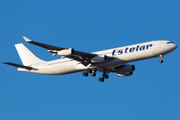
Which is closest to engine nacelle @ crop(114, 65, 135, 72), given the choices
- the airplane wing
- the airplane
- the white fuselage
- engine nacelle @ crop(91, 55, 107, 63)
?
the airplane

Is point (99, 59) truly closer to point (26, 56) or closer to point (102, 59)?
point (102, 59)

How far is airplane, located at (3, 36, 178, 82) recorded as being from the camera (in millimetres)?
48031

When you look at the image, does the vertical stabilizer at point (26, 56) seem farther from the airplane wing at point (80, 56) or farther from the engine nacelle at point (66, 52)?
the engine nacelle at point (66, 52)

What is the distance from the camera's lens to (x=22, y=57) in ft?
197

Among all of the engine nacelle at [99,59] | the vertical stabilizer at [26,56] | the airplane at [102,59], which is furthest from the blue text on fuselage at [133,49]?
the vertical stabilizer at [26,56]

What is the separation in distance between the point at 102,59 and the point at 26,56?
18084 mm

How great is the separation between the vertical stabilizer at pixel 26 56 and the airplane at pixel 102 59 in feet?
6.43

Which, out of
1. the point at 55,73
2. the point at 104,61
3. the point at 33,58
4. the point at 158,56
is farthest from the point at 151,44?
the point at 33,58

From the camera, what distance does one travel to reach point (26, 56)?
59844mm

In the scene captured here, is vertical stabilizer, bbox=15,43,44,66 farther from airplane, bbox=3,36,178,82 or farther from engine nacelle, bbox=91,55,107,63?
engine nacelle, bbox=91,55,107,63

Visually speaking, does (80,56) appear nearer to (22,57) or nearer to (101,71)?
(101,71)

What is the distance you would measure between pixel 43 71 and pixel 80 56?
9.65 m

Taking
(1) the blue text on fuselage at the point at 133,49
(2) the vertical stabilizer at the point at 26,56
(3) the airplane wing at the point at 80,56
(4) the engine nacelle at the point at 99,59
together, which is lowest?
(4) the engine nacelle at the point at 99,59

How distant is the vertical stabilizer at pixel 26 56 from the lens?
193ft
